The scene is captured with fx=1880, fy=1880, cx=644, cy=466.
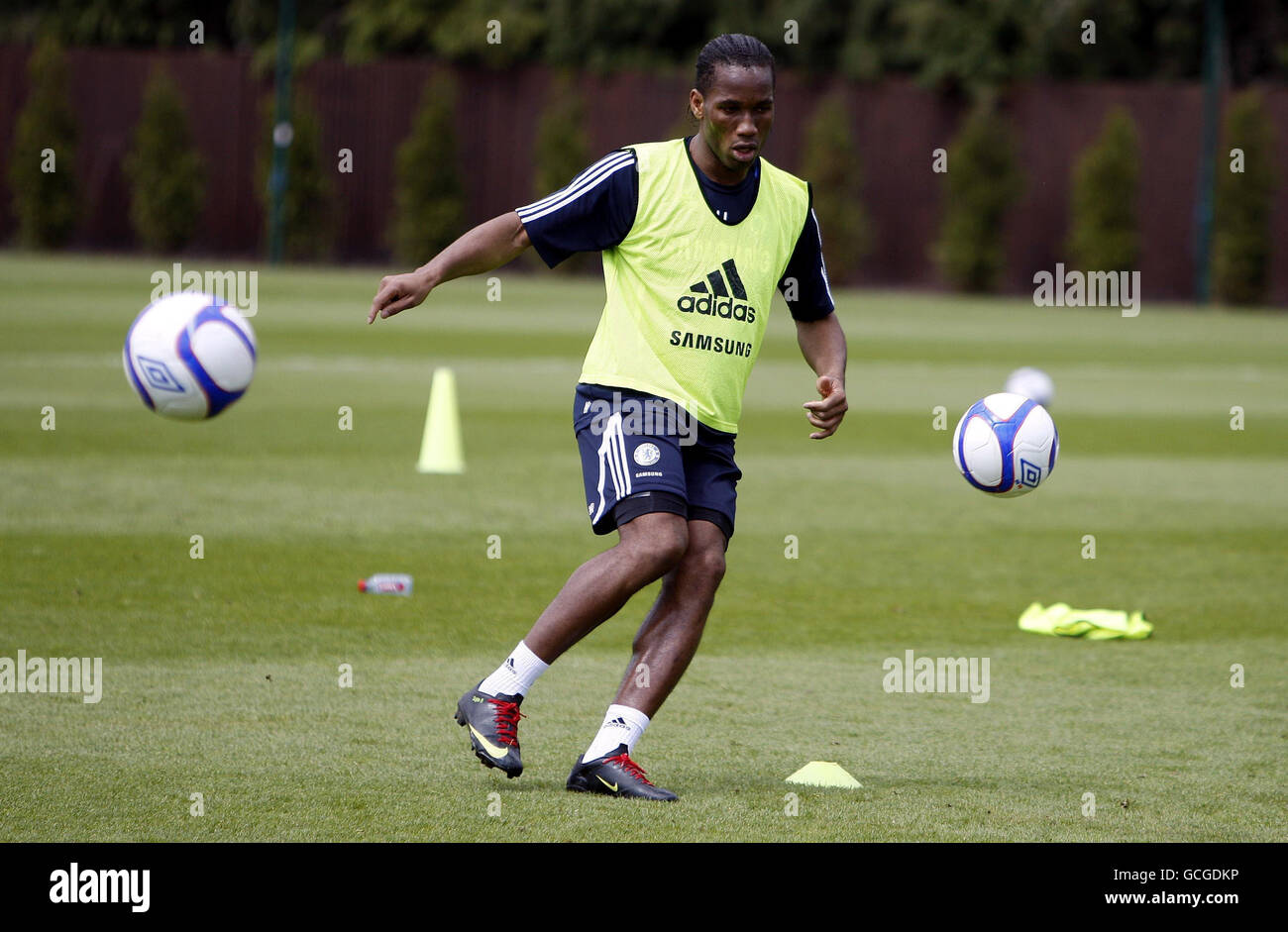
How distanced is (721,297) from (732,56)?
747 mm

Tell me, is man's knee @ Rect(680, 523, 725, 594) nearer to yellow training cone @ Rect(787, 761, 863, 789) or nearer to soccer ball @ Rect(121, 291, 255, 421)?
yellow training cone @ Rect(787, 761, 863, 789)

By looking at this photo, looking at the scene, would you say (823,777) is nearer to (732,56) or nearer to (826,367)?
(826,367)

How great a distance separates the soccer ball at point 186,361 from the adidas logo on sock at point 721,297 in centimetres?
167

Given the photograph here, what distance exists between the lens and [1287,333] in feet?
99.2

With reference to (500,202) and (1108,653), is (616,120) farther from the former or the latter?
(1108,653)

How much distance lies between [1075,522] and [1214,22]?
28.2 m

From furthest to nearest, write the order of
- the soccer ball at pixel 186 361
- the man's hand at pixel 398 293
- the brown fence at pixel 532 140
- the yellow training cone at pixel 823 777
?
the brown fence at pixel 532 140, the soccer ball at pixel 186 361, the yellow training cone at pixel 823 777, the man's hand at pixel 398 293

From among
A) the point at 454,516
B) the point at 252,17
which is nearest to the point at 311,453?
the point at 454,516

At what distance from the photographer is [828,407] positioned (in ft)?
19.6

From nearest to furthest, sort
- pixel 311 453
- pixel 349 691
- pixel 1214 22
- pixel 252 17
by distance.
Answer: pixel 349 691
pixel 311 453
pixel 1214 22
pixel 252 17

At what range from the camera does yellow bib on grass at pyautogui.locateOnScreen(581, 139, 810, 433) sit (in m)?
5.91

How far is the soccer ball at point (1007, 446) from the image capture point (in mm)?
7605

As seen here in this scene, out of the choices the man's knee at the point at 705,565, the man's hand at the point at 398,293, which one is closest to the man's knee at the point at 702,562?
the man's knee at the point at 705,565

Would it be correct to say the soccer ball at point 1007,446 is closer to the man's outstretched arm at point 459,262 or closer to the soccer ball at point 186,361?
the man's outstretched arm at point 459,262
